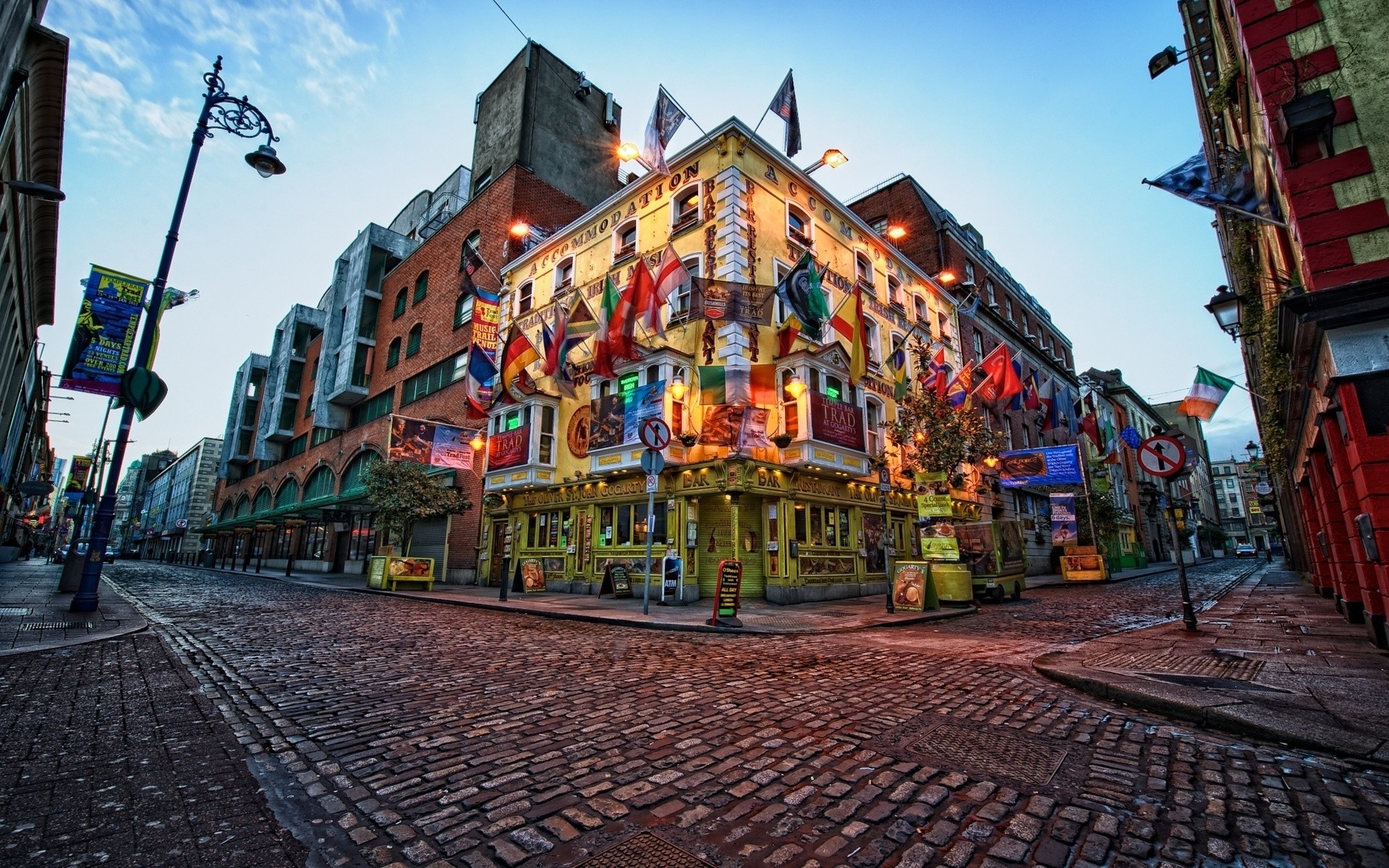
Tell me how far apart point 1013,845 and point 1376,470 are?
22.5 ft

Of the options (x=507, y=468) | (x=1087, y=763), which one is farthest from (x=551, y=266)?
(x=1087, y=763)

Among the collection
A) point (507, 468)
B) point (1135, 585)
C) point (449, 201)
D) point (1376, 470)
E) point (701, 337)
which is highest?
point (449, 201)

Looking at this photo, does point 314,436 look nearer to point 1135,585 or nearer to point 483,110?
point 483,110

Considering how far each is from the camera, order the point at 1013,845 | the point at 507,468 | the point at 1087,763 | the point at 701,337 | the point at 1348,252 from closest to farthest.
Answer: the point at 1013,845
the point at 1087,763
the point at 1348,252
the point at 701,337
the point at 507,468

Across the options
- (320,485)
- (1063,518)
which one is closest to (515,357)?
(1063,518)

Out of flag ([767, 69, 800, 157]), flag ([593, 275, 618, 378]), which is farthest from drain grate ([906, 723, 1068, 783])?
flag ([767, 69, 800, 157])

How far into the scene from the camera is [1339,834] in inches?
104

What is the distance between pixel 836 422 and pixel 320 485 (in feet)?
115

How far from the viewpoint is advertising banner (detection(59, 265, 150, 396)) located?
1332cm

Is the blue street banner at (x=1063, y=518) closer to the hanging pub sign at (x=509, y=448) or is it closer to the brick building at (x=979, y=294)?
the brick building at (x=979, y=294)

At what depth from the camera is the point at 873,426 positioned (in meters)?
20.8

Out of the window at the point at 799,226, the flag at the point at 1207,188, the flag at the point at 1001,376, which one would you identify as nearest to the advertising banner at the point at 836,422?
the flag at the point at 1001,376

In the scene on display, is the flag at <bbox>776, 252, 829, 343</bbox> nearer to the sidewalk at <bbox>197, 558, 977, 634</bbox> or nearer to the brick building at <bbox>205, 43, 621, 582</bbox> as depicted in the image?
the sidewalk at <bbox>197, 558, 977, 634</bbox>

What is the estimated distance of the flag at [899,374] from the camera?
20047 millimetres
